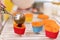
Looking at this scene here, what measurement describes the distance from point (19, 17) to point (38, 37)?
5.1 inches

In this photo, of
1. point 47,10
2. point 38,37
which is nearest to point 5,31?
point 38,37

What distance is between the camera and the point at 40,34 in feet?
2.48

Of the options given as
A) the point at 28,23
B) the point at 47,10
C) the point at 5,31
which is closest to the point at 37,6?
the point at 47,10

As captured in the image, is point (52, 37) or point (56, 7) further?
point (56, 7)

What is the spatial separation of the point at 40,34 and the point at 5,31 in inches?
7.0

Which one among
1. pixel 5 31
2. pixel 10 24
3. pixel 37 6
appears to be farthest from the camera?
pixel 37 6

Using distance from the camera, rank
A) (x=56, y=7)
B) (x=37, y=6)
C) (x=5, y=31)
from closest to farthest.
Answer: (x=5, y=31) < (x=56, y=7) < (x=37, y=6)

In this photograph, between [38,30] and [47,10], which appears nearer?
[38,30]

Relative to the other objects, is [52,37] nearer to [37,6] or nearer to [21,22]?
[21,22]

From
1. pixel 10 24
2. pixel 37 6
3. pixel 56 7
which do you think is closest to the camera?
pixel 10 24

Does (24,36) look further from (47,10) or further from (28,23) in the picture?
(47,10)

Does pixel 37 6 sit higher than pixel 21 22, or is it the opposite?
pixel 21 22

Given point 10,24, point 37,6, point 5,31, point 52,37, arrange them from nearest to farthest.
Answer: point 52,37 → point 5,31 → point 10,24 → point 37,6

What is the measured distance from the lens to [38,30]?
754mm
